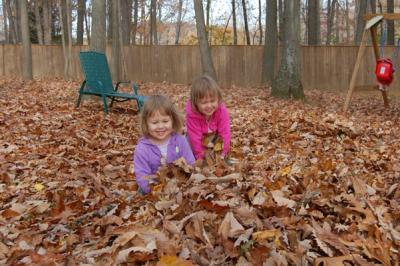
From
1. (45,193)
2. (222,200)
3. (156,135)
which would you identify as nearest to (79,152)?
(45,193)

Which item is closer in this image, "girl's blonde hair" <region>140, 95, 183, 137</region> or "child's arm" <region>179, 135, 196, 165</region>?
"girl's blonde hair" <region>140, 95, 183, 137</region>

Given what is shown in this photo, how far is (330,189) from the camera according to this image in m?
3.57

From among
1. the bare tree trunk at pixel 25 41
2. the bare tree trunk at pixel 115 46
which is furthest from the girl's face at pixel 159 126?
the bare tree trunk at pixel 115 46

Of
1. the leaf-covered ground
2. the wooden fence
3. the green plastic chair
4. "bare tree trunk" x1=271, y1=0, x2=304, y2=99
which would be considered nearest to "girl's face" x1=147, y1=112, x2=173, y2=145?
the leaf-covered ground

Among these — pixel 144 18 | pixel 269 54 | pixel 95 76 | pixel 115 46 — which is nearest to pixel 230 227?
pixel 95 76

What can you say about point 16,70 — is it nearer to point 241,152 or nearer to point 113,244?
point 241,152

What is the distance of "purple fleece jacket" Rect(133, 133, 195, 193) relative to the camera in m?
3.88

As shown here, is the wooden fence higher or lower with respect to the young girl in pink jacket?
higher

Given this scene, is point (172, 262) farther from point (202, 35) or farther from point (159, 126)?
point (202, 35)

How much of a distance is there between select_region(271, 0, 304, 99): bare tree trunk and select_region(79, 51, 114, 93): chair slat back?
15.1 feet

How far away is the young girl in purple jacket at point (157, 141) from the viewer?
12.6 ft

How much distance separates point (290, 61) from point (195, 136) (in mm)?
8027

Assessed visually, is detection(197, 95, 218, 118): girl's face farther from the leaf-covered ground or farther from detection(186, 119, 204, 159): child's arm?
the leaf-covered ground

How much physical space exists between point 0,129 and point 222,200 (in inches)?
206
